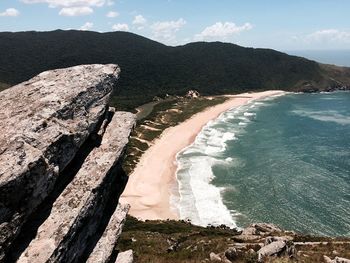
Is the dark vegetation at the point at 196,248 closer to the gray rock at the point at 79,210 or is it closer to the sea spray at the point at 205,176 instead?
the gray rock at the point at 79,210

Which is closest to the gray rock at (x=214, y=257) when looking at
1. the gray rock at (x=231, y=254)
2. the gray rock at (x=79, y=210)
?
the gray rock at (x=231, y=254)

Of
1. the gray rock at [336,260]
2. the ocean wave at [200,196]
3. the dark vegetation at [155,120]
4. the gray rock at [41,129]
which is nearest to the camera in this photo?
the gray rock at [41,129]

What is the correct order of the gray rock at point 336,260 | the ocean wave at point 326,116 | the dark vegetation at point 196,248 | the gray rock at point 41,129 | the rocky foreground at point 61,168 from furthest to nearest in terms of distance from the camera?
1. the ocean wave at point 326,116
2. the dark vegetation at point 196,248
3. the gray rock at point 336,260
4. the rocky foreground at point 61,168
5. the gray rock at point 41,129

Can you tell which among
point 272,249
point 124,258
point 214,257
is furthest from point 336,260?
point 124,258

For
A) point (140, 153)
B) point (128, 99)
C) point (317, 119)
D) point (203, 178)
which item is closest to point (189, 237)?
point (203, 178)

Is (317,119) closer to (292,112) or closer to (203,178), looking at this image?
(292,112)

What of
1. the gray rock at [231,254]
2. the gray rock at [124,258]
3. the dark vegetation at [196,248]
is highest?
the gray rock at [124,258]

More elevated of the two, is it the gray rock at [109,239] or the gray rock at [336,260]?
the gray rock at [109,239]
